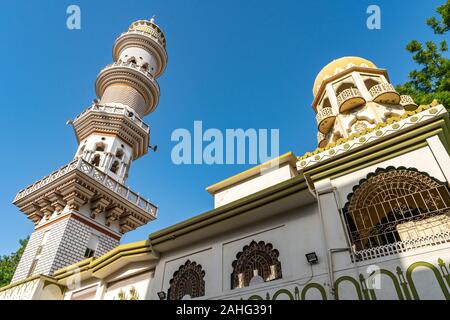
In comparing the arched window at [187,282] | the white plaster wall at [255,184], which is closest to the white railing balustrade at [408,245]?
the arched window at [187,282]

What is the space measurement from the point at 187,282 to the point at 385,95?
10.5 m

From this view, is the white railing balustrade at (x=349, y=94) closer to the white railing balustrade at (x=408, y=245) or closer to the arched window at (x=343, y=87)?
the arched window at (x=343, y=87)

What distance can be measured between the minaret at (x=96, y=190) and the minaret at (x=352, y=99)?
1109cm

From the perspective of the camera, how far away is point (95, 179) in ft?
52.6

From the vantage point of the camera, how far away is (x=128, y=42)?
26.8 m

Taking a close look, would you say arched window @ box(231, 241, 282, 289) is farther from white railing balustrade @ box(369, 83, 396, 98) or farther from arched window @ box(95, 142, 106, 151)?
arched window @ box(95, 142, 106, 151)

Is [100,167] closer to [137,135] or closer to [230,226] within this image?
[137,135]

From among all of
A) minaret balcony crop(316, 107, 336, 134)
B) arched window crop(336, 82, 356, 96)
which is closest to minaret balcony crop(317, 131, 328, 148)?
minaret balcony crop(316, 107, 336, 134)

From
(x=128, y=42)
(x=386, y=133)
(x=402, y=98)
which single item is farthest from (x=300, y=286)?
(x=128, y=42)

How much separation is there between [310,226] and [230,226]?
2.19m

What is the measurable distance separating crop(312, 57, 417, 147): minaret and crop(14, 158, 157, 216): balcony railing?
34.9 feet

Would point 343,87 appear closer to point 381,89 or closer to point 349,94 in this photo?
point 349,94

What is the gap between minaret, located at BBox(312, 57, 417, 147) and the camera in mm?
12625

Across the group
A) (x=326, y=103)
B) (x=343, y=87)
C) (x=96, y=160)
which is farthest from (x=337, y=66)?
(x=96, y=160)
